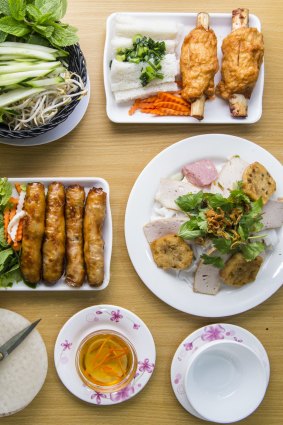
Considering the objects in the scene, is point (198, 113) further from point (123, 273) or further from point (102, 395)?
point (102, 395)

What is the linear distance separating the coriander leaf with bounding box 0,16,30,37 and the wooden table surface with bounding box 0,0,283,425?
34 cm

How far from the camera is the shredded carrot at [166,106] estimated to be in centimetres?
217

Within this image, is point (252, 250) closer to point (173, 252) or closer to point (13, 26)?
point (173, 252)

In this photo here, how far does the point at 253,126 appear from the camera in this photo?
7.38 feet

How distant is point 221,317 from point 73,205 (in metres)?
0.78

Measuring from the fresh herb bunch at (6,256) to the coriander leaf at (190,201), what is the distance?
0.68 metres

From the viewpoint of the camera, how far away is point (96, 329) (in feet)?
7.04

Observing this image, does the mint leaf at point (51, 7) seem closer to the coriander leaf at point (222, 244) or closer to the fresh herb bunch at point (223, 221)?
the fresh herb bunch at point (223, 221)

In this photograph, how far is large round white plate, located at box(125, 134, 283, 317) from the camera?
85.1 inches

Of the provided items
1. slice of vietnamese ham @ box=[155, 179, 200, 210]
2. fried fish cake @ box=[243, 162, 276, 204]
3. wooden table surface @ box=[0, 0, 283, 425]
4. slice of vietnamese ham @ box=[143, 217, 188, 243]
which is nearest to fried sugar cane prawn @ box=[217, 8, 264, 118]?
wooden table surface @ box=[0, 0, 283, 425]

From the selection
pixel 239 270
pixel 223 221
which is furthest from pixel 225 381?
pixel 223 221

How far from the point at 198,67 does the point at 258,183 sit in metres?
0.53

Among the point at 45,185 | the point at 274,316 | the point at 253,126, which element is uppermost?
the point at 253,126

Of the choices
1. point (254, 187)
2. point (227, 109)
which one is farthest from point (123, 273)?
point (227, 109)
